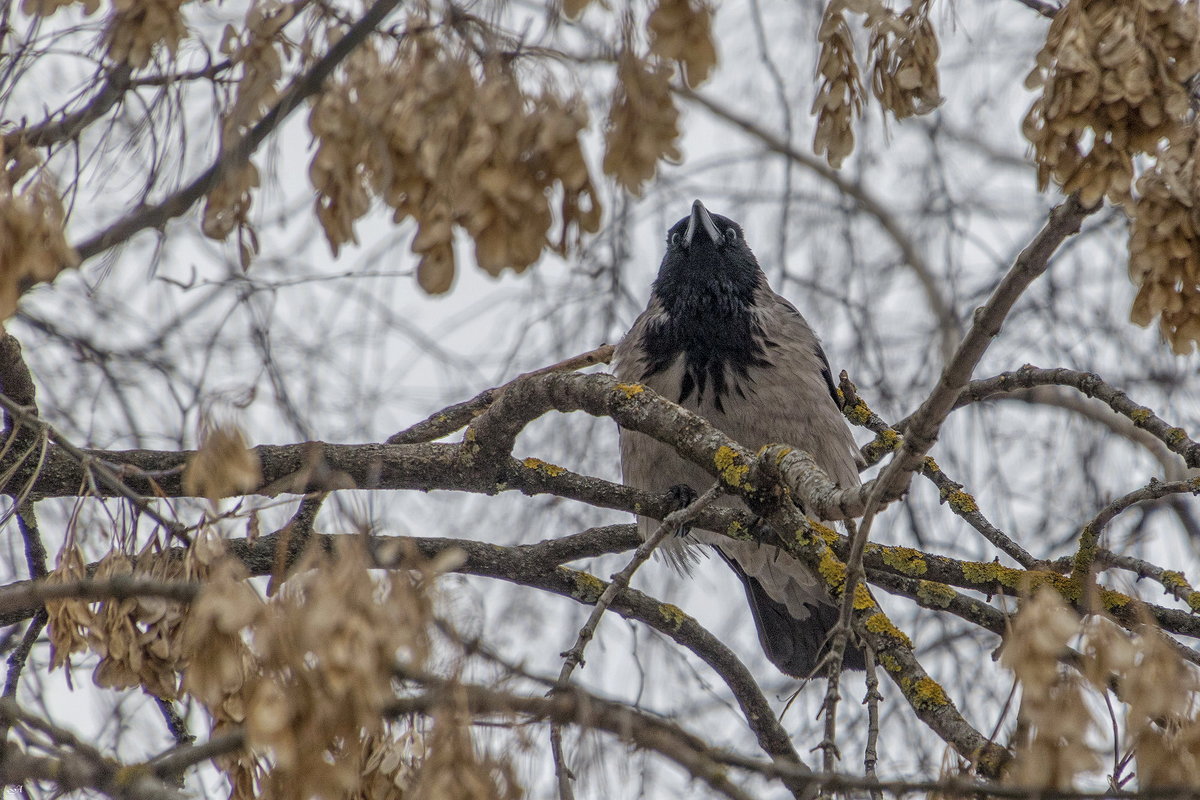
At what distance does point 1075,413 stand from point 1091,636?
428 centimetres

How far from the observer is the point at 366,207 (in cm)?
184

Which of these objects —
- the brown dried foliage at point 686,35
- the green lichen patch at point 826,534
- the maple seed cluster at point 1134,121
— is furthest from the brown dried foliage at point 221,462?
the green lichen patch at point 826,534

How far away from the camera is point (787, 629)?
5473mm

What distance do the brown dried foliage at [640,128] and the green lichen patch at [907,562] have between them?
1973 millimetres

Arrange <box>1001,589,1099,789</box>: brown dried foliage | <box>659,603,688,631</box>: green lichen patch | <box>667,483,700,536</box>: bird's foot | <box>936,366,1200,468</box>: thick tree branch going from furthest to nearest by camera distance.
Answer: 1. <box>667,483,700,536</box>: bird's foot
2. <box>659,603,688,631</box>: green lichen patch
3. <box>936,366,1200,468</box>: thick tree branch
4. <box>1001,589,1099,789</box>: brown dried foliage

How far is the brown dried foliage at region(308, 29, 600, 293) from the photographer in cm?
171

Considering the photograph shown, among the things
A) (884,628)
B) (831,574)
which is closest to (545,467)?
(831,574)

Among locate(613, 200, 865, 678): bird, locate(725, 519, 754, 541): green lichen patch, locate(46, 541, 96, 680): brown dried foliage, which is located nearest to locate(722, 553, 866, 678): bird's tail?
locate(613, 200, 865, 678): bird

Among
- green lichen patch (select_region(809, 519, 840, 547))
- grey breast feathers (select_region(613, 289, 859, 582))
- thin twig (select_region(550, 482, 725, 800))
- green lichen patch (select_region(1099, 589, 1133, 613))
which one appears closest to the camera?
thin twig (select_region(550, 482, 725, 800))

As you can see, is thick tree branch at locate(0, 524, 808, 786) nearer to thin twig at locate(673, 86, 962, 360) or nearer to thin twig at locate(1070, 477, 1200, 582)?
thin twig at locate(1070, 477, 1200, 582)

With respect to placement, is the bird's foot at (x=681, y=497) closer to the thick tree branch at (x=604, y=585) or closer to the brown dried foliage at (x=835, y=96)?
the thick tree branch at (x=604, y=585)

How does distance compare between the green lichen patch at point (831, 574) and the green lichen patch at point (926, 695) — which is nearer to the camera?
the green lichen patch at point (926, 695)

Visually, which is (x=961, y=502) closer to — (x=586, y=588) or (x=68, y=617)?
(x=586, y=588)

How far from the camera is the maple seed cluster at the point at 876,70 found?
7.64ft
